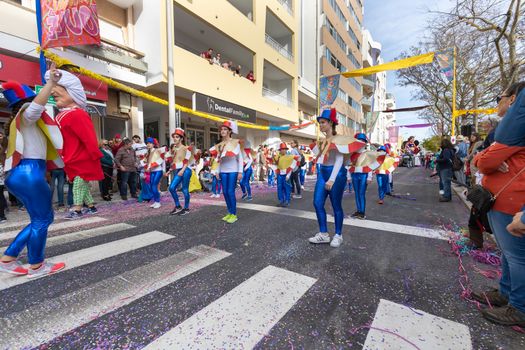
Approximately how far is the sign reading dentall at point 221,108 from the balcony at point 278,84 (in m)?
4.42

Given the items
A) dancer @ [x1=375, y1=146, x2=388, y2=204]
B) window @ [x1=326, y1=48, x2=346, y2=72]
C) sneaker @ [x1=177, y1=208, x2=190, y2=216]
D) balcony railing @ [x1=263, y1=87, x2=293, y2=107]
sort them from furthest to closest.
→ window @ [x1=326, y1=48, x2=346, y2=72], balcony railing @ [x1=263, y1=87, x2=293, y2=107], dancer @ [x1=375, y1=146, x2=388, y2=204], sneaker @ [x1=177, y1=208, x2=190, y2=216]

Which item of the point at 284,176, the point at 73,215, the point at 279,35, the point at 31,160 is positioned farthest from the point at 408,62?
the point at 279,35

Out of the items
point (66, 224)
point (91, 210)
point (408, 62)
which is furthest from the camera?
point (408, 62)

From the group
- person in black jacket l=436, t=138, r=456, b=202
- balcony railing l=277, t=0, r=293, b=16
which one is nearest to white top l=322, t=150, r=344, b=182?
person in black jacket l=436, t=138, r=456, b=202

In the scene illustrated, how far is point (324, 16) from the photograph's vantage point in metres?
27.0

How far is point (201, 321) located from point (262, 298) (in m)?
0.57

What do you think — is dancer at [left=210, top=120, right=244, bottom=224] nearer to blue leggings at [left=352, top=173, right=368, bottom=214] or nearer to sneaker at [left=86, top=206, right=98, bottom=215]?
blue leggings at [left=352, top=173, right=368, bottom=214]

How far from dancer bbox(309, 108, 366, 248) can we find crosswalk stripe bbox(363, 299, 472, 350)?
1.62 meters

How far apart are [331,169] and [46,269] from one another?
3.63m

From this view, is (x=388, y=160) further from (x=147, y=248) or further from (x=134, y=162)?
(x=134, y=162)

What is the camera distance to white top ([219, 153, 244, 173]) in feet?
16.7

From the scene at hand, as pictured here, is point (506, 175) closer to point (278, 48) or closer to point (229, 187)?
point (229, 187)

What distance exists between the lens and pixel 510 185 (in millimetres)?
1825

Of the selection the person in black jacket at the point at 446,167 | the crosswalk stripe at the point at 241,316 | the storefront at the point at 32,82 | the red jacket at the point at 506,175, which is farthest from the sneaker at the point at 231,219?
the storefront at the point at 32,82
